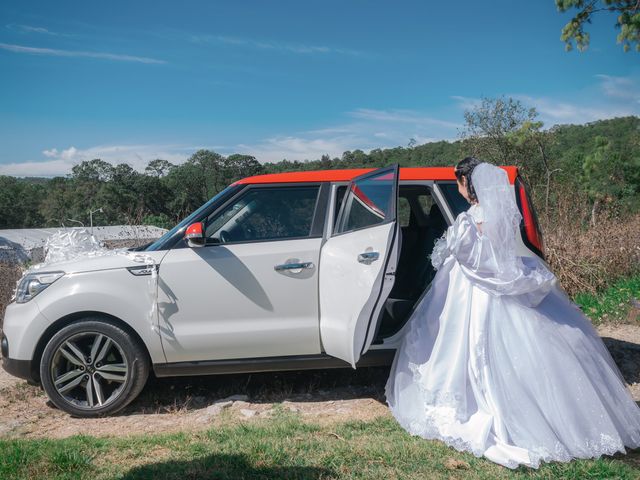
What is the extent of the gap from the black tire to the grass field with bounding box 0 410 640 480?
0.58 metres

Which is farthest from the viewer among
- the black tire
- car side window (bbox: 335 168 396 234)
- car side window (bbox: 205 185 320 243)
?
car side window (bbox: 205 185 320 243)

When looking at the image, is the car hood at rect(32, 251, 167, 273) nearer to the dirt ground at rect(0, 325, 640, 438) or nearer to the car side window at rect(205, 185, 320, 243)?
the car side window at rect(205, 185, 320, 243)

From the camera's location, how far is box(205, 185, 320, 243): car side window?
4.69 metres

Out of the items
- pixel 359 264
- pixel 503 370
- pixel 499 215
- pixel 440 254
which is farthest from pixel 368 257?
pixel 503 370

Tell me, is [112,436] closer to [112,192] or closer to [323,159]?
[323,159]

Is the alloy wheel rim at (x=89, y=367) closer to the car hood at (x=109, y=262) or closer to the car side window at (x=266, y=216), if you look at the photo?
the car hood at (x=109, y=262)

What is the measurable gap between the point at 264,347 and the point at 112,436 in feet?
4.23

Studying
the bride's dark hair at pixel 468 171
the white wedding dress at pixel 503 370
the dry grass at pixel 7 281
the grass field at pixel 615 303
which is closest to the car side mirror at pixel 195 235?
the white wedding dress at pixel 503 370

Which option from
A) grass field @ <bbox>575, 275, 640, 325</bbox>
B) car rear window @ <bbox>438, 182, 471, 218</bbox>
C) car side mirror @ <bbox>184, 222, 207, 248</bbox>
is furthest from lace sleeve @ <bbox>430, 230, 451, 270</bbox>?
grass field @ <bbox>575, 275, 640, 325</bbox>

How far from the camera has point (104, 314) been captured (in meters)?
4.55

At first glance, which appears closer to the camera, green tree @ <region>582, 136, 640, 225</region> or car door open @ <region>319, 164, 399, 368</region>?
car door open @ <region>319, 164, 399, 368</region>

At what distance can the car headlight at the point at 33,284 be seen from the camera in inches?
180

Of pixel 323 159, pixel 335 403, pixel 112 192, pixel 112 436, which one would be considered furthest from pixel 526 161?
pixel 112 192

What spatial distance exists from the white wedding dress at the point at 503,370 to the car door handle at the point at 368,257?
1.86 ft
